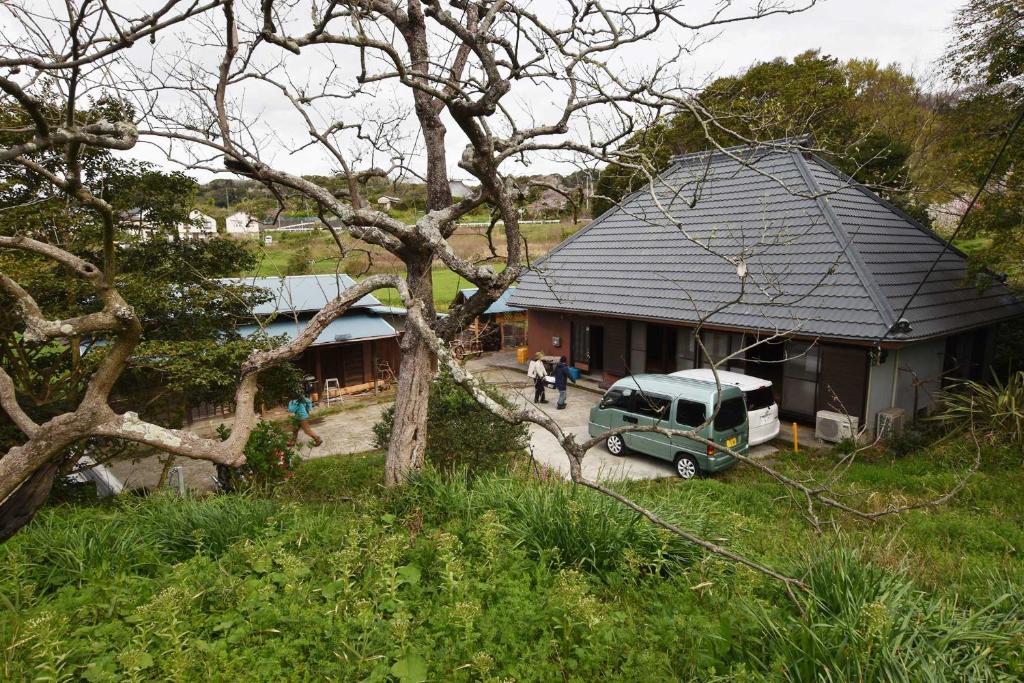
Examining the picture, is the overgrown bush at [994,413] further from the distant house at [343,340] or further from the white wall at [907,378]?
the distant house at [343,340]

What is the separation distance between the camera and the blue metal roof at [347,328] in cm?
1638

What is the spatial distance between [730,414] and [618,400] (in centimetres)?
216

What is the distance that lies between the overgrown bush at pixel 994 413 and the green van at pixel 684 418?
4015 millimetres

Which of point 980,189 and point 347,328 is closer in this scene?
point 980,189

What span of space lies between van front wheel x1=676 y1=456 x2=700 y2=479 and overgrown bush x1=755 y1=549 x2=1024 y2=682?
589 centimetres

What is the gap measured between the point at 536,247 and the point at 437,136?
21350 millimetres

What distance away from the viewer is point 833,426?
1103cm

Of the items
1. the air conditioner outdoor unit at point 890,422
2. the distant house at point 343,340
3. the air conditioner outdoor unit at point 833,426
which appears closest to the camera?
the air conditioner outdoor unit at point 890,422

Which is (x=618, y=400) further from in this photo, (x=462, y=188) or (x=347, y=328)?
(x=347, y=328)

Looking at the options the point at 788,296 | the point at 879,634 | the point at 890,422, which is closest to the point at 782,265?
the point at 788,296

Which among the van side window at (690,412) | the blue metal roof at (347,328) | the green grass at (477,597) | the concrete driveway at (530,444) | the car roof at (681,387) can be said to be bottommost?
the concrete driveway at (530,444)

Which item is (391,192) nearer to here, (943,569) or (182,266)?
(182,266)

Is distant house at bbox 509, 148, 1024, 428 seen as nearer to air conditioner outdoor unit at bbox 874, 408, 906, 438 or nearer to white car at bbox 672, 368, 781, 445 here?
air conditioner outdoor unit at bbox 874, 408, 906, 438

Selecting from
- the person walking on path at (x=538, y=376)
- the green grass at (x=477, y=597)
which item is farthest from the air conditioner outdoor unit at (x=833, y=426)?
the person walking on path at (x=538, y=376)
